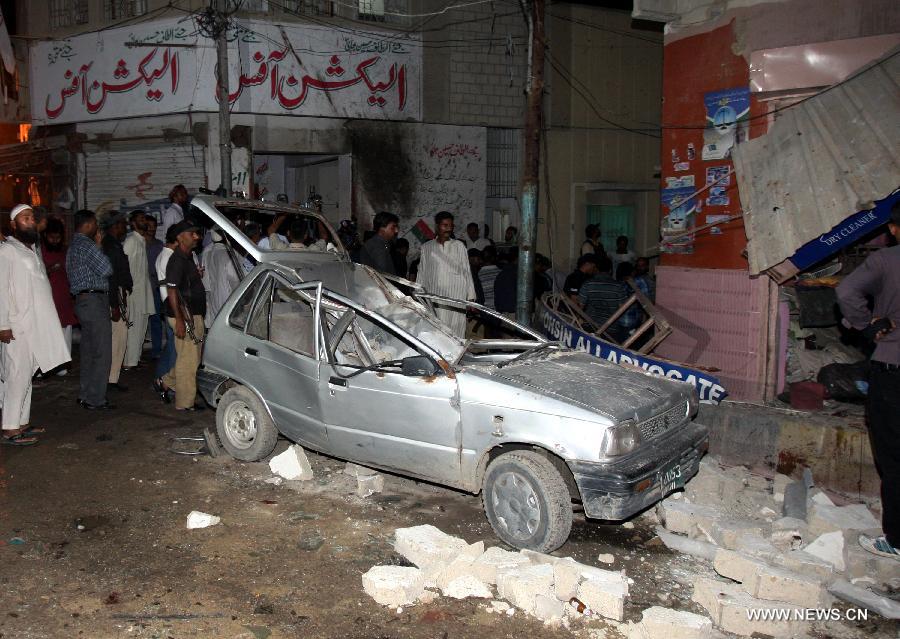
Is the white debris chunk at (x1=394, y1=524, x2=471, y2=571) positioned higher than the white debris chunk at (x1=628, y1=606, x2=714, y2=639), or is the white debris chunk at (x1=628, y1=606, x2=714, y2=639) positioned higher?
the white debris chunk at (x1=394, y1=524, x2=471, y2=571)

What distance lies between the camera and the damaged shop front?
14523mm

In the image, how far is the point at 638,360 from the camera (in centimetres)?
730

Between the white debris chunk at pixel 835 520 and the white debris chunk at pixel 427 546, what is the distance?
2.42 m

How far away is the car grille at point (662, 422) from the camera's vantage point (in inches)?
187

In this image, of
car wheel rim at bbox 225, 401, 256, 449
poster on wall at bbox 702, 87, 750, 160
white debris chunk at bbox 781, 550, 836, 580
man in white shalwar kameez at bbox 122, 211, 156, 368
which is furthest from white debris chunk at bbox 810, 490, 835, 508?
man in white shalwar kameez at bbox 122, 211, 156, 368

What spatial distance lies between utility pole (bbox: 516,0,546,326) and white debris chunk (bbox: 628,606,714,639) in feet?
18.1

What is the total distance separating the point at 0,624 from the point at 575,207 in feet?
50.2

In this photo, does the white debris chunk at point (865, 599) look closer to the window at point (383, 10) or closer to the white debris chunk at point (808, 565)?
the white debris chunk at point (808, 565)

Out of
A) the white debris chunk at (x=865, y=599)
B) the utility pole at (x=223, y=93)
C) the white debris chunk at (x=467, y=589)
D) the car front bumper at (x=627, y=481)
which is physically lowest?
the white debris chunk at (x=865, y=599)

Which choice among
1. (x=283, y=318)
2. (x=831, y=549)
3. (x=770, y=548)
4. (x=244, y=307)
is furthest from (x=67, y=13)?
(x=831, y=549)

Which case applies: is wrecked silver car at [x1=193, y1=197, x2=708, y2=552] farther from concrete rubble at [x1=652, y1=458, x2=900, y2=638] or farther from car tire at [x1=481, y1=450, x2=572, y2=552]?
concrete rubble at [x1=652, y1=458, x2=900, y2=638]

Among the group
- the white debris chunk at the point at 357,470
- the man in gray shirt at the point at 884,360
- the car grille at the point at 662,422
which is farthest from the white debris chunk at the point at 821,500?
the white debris chunk at the point at 357,470

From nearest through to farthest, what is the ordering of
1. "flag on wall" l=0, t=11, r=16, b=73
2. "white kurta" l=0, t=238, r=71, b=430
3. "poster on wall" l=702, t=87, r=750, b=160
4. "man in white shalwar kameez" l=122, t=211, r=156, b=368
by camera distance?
1. "white kurta" l=0, t=238, r=71, b=430
2. "poster on wall" l=702, t=87, r=750, b=160
3. "man in white shalwar kameez" l=122, t=211, r=156, b=368
4. "flag on wall" l=0, t=11, r=16, b=73

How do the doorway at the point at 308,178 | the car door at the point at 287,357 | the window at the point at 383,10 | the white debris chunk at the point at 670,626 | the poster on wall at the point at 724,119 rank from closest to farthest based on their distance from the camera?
the white debris chunk at the point at 670,626 → the car door at the point at 287,357 → the poster on wall at the point at 724,119 → the window at the point at 383,10 → the doorway at the point at 308,178
